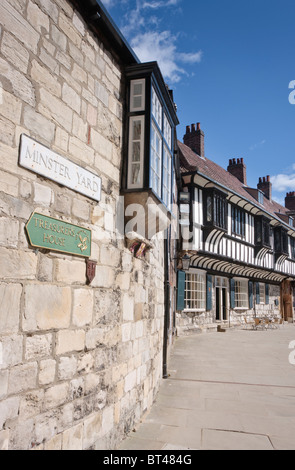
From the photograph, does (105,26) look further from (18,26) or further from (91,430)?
(91,430)

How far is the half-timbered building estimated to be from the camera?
39.7ft

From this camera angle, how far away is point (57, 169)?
8.95 ft

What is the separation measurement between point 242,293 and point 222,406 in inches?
509

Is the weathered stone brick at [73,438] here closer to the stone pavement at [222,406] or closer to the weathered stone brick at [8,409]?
the weathered stone brick at [8,409]

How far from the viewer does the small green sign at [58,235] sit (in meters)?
2.45

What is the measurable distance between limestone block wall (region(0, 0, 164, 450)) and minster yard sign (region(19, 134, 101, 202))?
6cm

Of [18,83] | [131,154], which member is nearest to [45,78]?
[18,83]

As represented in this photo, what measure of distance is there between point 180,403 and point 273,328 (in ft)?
42.7

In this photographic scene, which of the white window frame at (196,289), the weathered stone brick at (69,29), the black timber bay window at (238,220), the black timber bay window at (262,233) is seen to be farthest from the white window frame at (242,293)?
the weathered stone brick at (69,29)

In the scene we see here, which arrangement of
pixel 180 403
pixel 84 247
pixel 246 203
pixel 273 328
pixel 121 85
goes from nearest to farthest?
pixel 84 247 < pixel 121 85 < pixel 180 403 < pixel 246 203 < pixel 273 328

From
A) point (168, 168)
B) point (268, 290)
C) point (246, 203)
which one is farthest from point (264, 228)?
point (168, 168)

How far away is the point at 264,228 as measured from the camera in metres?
17.1

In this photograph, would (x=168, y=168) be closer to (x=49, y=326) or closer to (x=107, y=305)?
(x=107, y=305)
